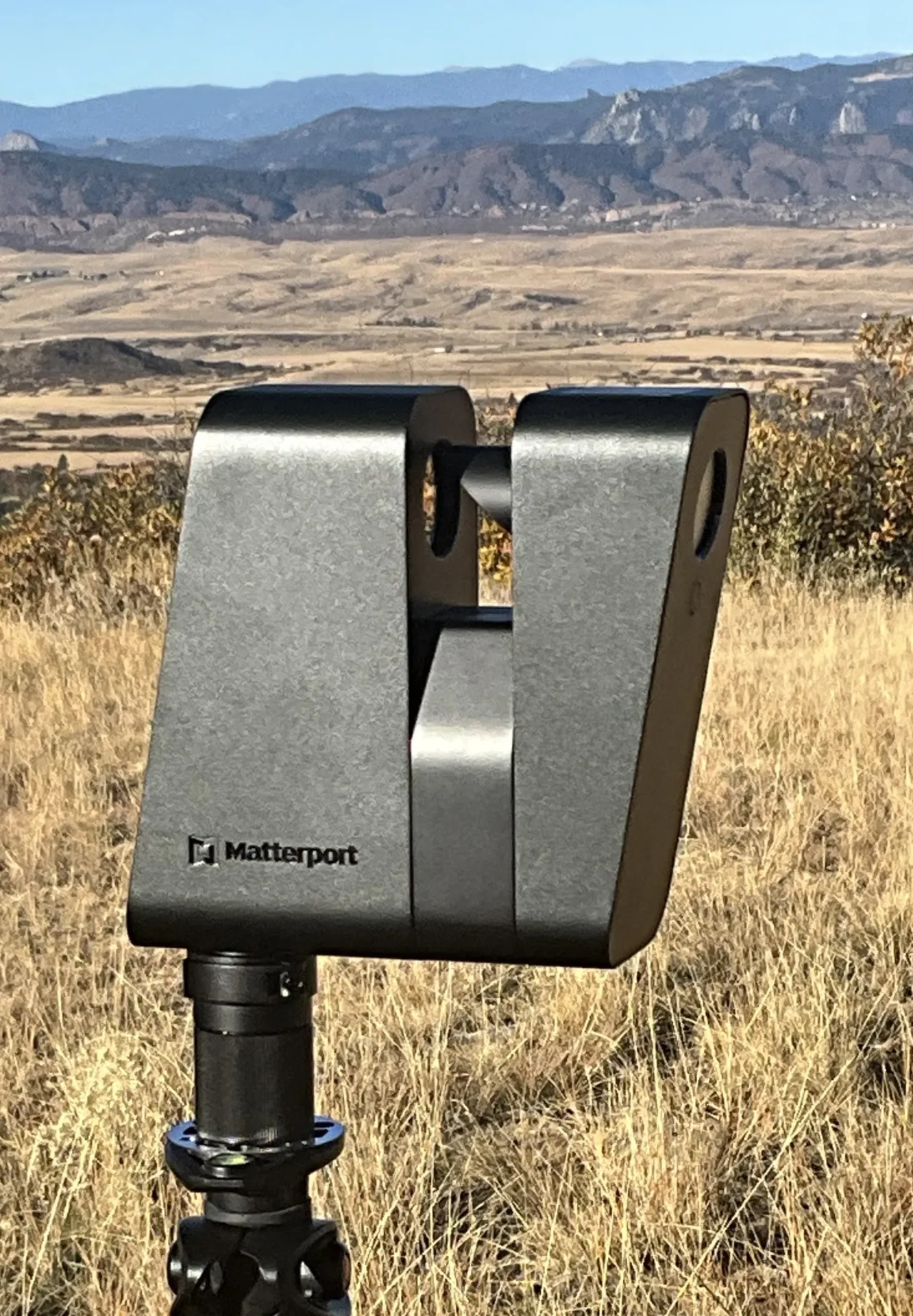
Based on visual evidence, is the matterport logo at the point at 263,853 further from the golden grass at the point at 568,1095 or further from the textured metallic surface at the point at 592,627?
the golden grass at the point at 568,1095

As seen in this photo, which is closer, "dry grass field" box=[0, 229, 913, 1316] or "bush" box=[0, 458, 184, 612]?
"dry grass field" box=[0, 229, 913, 1316]

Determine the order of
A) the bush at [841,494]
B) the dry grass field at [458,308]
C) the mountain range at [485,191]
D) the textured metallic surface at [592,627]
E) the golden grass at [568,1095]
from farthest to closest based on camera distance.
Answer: the mountain range at [485,191] < the dry grass field at [458,308] < the bush at [841,494] < the golden grass at [568,1095] < the textured metallic surface at [592,627]

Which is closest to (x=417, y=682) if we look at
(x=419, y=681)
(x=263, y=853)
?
(x=419, y=681)

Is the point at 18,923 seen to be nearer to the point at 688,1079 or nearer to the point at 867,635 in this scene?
the point at 688,1079

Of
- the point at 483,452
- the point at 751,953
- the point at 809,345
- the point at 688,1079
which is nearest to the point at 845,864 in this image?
the point at 751,953

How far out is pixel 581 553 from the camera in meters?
0.89

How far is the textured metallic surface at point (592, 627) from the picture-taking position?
883 millimetres

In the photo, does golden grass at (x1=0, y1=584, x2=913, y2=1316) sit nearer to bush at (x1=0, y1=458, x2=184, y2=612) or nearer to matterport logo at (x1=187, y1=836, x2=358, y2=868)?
matterport logo at (x1=187, y1=836, x2=358, y2=868)

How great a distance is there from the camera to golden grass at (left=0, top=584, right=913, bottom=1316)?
2252 millimetres

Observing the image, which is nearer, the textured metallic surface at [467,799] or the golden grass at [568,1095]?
the textured metallic surface at [467,799]

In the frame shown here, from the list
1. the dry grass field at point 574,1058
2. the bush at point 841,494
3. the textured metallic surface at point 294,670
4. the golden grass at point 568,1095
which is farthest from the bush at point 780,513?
the textured metallic surface at point 294,670

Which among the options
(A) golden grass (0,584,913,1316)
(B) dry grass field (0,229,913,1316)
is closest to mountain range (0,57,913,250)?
(B) dry grass field (0,229,913,1316)

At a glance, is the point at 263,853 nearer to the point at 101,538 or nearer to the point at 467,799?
the point at 467,799

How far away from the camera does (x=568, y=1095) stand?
2838 millimetres
